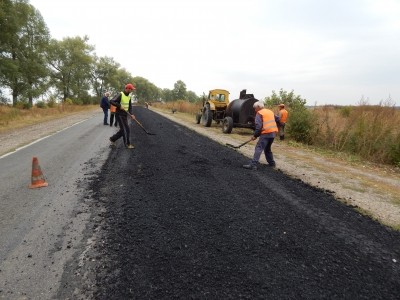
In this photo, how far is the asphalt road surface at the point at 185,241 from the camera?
2.57m

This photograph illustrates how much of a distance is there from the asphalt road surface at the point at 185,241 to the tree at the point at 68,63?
158ft

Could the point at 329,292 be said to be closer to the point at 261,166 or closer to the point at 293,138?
the point at 261,166

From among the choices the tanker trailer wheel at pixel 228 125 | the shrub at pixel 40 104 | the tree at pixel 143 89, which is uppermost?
the tree at pixel 143 89

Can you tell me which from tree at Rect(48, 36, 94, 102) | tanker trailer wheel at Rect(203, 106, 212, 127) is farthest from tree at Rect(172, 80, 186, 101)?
tanker trailer wheel at Rect(203, 106, 212, 127)

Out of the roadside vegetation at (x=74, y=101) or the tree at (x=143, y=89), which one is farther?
the tree at (x=143, y=89)

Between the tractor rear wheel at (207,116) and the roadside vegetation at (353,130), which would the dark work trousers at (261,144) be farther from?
the tractor rear wheel at (207,116)

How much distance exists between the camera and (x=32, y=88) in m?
32.1

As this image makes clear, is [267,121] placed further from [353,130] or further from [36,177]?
[36,177]

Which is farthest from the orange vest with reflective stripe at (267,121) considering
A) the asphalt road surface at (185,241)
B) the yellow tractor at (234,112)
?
the yellow tractor at (234,112)

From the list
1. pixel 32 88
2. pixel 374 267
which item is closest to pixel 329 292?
pixel 374 267

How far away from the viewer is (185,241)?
3340 millimetres

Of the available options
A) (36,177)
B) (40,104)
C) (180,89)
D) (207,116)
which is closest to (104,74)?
(180,89)

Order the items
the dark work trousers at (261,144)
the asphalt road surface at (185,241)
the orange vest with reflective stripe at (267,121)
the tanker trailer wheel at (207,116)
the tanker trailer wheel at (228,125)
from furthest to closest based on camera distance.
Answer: the tanker trailer wheel at (207,116), the tanker trailer wheel at (228,125), the orange vest with reflective stripe at (267,121), the dark work trousers at (261,144), the asphalt road surface at (185,241)

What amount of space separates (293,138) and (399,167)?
17.3ft
